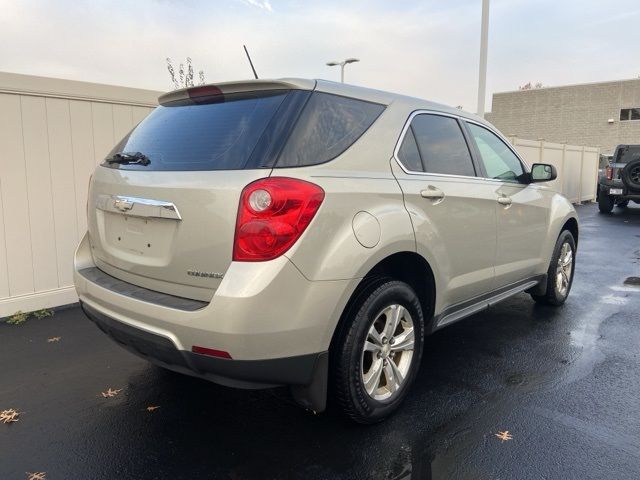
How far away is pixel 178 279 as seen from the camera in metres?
2.44

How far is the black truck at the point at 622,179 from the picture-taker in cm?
1294

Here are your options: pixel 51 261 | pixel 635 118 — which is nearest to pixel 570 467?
pixel 51 261

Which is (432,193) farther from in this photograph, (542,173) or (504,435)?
(542,173)

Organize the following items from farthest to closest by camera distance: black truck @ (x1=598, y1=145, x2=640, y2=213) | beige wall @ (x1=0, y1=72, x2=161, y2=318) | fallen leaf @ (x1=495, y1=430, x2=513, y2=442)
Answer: black truck @ (x1=598, y1=145, x2=640, y2=213) → beige wall @ (x1=0, y1=72, x2=161, y2=318) → fallen leaf @ (x1=495, y1=430, x2=513, y2=442)

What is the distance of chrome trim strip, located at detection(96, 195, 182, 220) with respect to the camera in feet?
8.06

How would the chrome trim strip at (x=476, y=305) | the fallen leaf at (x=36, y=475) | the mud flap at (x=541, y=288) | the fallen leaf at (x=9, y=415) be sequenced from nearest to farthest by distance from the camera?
1. the fallen leaf at (x=36, y=475)
2. the fallen leaf at (x=9, y=415)
3. the chrome trim strip at (x=476, y=305)
4. the mud flap at (x=541, y=288)

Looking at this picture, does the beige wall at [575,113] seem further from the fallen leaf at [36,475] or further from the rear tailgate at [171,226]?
the fallen leaf at [36,475]

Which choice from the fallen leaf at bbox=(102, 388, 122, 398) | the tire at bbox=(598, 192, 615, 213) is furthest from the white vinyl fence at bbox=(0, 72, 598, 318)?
the tire at bbox=(598, 192, 615, 213)

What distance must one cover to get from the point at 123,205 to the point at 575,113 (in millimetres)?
41853

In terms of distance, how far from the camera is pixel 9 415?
2986 mm

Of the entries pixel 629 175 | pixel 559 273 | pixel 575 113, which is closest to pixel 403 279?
pixel 559 273

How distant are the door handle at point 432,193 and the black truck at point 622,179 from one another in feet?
39.0

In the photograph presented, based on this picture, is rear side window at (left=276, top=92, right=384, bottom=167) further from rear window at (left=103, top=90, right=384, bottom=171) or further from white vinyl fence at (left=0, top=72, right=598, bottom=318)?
white vinyl fence at (left=0, top=72, right=598, bottom=318)

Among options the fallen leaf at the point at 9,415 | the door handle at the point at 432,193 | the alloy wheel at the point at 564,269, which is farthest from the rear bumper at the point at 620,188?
the fallen leaf at the point at 9,415
